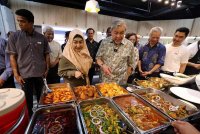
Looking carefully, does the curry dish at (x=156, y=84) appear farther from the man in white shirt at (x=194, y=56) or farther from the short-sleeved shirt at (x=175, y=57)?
the man in white shirt at (x=194, y=56)

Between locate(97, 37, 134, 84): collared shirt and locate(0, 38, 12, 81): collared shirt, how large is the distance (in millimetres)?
1361

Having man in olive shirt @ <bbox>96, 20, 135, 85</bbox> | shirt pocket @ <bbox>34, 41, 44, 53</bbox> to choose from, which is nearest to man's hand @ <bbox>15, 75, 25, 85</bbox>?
shirt pocket @ <bbox>34, 41, 44, 53</bbox>

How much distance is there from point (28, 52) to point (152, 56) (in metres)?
2.05

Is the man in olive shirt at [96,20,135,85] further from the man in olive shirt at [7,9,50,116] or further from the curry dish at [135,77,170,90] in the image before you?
the man in olive shirt at [7,9,50,116]

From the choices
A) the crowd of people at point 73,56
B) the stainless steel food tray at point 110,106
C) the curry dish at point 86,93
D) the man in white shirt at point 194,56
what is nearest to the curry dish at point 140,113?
the stainless steel food tray at point 110,106

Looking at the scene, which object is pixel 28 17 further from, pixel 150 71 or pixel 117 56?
pixel 150 71

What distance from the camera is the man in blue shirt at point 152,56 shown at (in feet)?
6.82

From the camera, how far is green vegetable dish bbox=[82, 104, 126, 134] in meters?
0.83

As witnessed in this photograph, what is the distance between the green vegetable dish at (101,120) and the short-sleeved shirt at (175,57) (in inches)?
66.4

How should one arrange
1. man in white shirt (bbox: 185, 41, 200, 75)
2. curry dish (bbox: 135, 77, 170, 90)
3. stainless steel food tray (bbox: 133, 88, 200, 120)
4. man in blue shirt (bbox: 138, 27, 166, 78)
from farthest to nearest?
man in white shirt (bbox: 185, 41, 200, 75) → man in blue shirt (bbox: 138, 27, 166, 78) → curry dish (bbox: 135, 77, 170, 90) → stainless steel food tray (bbox: 133, 88, 200, 120)

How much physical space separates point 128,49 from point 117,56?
0.62 feet

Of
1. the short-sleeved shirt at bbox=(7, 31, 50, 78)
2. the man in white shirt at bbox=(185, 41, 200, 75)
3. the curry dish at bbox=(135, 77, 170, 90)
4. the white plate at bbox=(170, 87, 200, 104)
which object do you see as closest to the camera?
the white plate at bbox=(170, 87, 200, 104)

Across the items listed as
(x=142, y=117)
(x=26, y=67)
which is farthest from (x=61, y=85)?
(x=142, y=117)

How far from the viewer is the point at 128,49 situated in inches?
66.6
